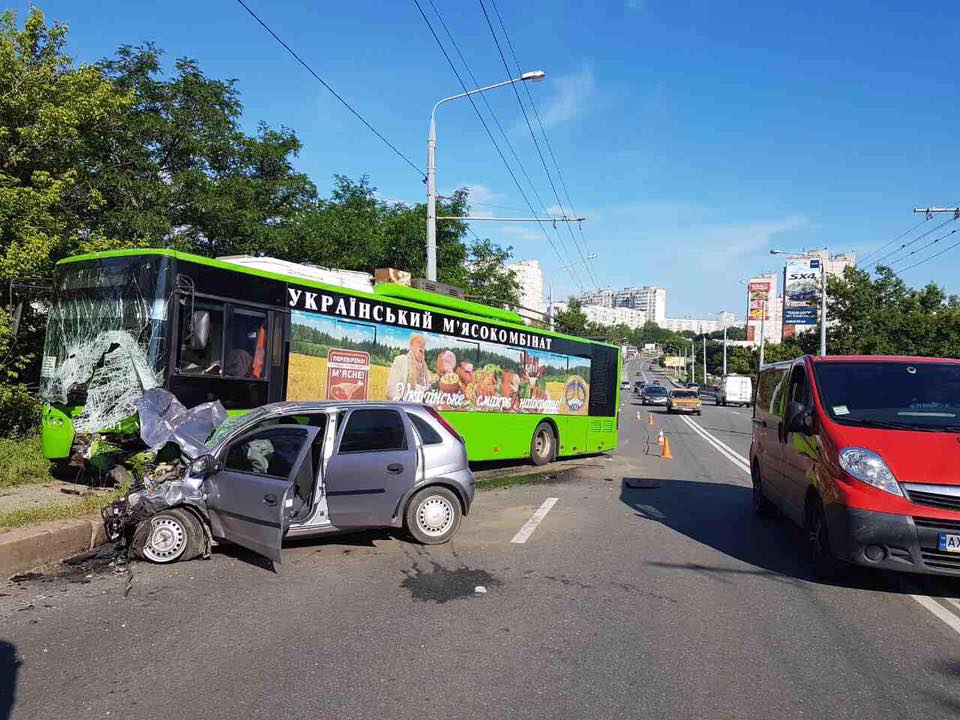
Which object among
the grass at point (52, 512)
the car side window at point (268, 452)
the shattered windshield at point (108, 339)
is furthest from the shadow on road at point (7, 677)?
the shattered windshield at point (108, 339)

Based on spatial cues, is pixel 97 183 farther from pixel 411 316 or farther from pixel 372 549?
pixel 372 549

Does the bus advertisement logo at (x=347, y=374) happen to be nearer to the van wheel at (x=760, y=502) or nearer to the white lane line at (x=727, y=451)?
the van wheel at (x=760, y=502)

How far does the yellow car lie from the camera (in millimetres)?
45312

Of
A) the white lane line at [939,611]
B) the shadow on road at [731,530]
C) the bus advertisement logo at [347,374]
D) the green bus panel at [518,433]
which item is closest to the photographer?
the white lane line at [939,611]

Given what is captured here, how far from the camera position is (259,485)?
647 cm

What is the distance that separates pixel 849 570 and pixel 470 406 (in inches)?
322

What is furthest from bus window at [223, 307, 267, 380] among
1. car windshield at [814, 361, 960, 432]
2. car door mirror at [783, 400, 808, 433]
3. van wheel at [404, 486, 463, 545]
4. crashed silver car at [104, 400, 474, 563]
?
car windshield at [814, 361, 960, 432]

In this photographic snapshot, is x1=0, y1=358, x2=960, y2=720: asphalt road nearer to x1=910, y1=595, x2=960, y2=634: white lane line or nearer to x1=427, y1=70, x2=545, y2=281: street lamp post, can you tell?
x1=910, y1=595, x2=960, y2=634: white lane line

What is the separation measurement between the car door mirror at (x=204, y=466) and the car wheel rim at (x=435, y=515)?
2160mm

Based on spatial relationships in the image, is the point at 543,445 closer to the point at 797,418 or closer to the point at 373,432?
the point at 373,432

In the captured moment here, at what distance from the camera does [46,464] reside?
10242 millimetres

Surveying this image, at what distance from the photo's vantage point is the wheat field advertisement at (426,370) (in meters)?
10.6

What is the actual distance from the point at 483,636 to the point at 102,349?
629cm

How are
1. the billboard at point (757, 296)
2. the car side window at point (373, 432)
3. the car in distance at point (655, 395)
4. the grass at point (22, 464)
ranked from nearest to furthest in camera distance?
1. the car side window at point (373, 432)
2. the grass at point (22, 464)
3. the car in distance at point (655, 395)
4. the billboard at point (757, 296)
